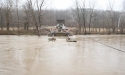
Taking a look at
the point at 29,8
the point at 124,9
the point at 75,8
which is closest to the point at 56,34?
the point at 29,8

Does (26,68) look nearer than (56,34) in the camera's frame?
Yes

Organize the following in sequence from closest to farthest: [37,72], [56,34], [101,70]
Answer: [37,72], [101,70], [56,34]

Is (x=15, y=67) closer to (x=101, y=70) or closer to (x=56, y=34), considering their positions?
(x=101, y=70)

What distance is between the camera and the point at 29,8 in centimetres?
3544

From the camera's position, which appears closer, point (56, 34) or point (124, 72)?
point (124, 72)

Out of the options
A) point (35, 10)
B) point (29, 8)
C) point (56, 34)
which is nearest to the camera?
point (56, 34)

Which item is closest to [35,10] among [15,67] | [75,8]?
[75,8]

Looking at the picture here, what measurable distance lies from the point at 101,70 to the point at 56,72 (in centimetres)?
155

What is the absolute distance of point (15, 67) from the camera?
6980 mm

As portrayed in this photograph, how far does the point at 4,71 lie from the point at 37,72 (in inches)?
43.2

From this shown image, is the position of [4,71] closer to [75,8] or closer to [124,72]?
[124,72]

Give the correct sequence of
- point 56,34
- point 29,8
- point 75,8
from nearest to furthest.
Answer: point 56,34 < point 29,8 < point 75,8

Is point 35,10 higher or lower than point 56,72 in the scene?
higher

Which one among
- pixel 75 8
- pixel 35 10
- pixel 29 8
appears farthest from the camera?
pixel 75 8
